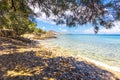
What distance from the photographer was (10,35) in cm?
2481

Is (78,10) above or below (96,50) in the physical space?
above

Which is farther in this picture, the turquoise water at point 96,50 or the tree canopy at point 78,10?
the turquoise water at point 96,50

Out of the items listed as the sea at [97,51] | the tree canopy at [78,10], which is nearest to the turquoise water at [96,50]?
the sea at [97,51]

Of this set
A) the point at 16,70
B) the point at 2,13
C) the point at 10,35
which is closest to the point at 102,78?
the point at 16,70

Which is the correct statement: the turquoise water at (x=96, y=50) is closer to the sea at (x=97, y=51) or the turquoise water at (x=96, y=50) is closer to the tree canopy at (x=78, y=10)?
the sea at (x=97, y=51)

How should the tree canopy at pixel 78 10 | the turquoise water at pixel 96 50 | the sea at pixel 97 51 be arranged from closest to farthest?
the tree canopy at pixel 78 10
the sea at pixel 97 51
the turquoise water at pixel 96 50

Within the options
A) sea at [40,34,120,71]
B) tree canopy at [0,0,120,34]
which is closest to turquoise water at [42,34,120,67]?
sea at [40,34,120,71]

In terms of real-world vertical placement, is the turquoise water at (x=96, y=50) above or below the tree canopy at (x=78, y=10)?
below

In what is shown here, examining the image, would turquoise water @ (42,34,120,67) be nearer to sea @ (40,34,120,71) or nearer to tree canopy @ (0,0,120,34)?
sea @ (40,34,120,71)

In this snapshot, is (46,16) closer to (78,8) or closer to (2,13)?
(78,8)

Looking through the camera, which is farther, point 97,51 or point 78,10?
point 97,51

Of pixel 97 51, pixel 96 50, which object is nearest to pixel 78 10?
pixel 97 51

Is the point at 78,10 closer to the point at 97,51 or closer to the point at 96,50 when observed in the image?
the point at 97,51

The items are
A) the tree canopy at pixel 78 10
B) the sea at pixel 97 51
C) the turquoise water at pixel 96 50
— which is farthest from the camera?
the turquoise water at pixel 96 50
